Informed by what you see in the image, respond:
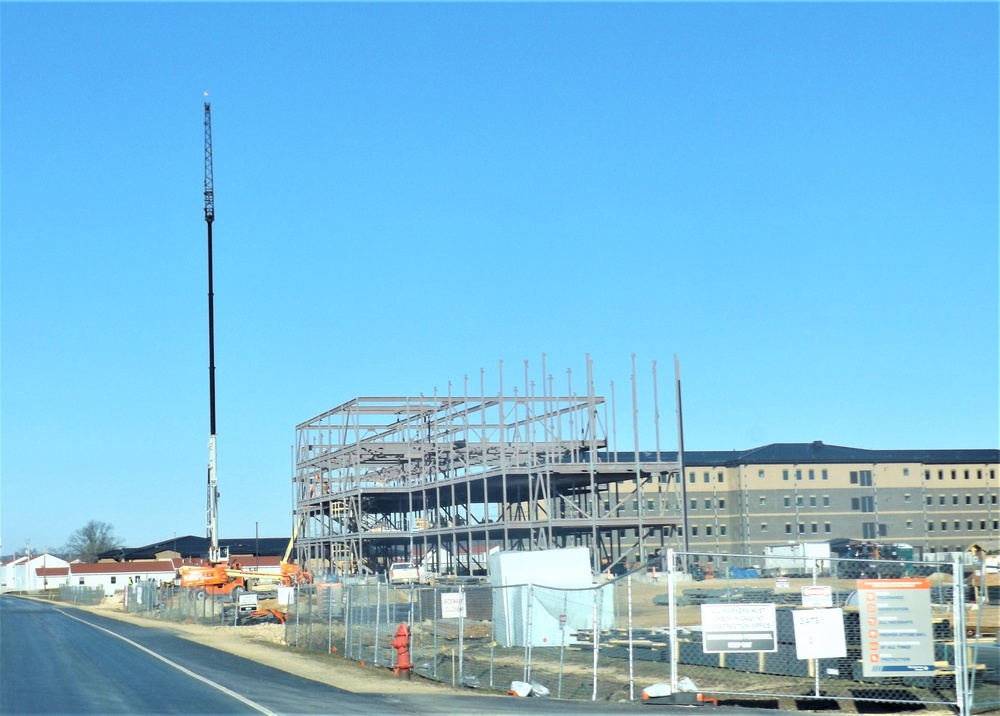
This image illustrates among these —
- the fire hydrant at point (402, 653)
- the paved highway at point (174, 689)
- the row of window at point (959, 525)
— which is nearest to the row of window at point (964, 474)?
the row of window at point (959, 525)

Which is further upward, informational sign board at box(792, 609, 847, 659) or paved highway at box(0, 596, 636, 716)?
informational sign board at box(792, 609, 847, 659)

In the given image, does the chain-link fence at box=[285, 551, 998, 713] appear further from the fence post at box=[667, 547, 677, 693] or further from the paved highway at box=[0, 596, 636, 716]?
the paved highway at box=[0, 596, 636, 716]

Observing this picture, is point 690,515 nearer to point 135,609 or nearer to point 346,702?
point 135,609

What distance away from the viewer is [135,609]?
6494 centimetres

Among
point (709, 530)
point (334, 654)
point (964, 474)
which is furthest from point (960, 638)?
point (964, 474)

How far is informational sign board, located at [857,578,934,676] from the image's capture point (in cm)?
1505

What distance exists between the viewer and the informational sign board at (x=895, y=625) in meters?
15.1

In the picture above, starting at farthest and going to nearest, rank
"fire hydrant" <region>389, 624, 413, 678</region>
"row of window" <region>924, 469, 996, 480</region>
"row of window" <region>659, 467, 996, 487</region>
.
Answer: "row of window" <region>924, 469, 996, 480</region> → "row of window" <region>659, 467, 996, 487</region> → "fire hydrant" <region>389, 624, 413, 678</region>

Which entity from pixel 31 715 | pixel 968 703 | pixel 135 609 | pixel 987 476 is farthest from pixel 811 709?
pixel 987 476

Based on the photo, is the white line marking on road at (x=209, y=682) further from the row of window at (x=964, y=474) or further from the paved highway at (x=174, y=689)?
the row of window at (x=964, y=474)

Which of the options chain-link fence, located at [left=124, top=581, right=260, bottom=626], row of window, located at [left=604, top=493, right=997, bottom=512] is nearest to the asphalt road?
chain-link fence, located at [left=124, top=581, right=260, bottom=626]

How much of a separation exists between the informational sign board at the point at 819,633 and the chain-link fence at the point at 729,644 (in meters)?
0.01

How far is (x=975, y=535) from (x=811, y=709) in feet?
262

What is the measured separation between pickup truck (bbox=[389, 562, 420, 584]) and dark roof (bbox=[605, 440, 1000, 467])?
35082 mm
